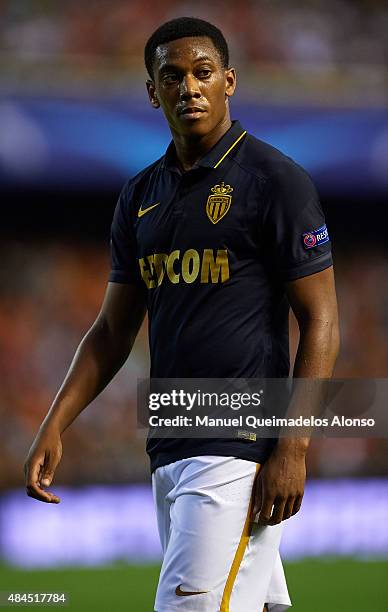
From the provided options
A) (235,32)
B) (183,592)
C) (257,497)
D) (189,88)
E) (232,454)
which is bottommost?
(183,592)

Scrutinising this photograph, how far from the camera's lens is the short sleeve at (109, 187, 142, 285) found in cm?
302

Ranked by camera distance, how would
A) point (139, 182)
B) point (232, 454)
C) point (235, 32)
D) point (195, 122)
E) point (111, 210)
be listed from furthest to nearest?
point (111, 210) → point (235, 32) → point (139, 182) → point (195, 122) → point (232, 454)

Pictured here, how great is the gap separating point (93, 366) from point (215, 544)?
72cm

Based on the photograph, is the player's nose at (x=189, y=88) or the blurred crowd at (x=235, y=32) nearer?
the player's nose at (x=189, y=88)

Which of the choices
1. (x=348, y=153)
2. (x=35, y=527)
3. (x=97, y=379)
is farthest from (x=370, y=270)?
(x=97, y=379)

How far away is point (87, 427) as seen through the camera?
10.6 m

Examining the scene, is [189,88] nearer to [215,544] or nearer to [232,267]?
[232,267]

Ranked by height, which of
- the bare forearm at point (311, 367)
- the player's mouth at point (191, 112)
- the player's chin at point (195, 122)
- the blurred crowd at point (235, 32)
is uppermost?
the blurred crowd at point (235, 32)

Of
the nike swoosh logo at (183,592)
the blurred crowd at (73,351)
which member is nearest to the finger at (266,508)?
the nike swoosh logo at (183,592)

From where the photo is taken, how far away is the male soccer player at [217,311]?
8.23 feet

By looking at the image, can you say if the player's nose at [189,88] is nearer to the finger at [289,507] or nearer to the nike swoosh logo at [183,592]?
the finger at [289,507]

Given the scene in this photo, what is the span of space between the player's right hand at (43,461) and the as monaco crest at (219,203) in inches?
28.9

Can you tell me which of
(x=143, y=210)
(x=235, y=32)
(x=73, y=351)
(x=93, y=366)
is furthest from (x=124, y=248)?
(x=235, y=32)

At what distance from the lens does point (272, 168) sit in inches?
105
